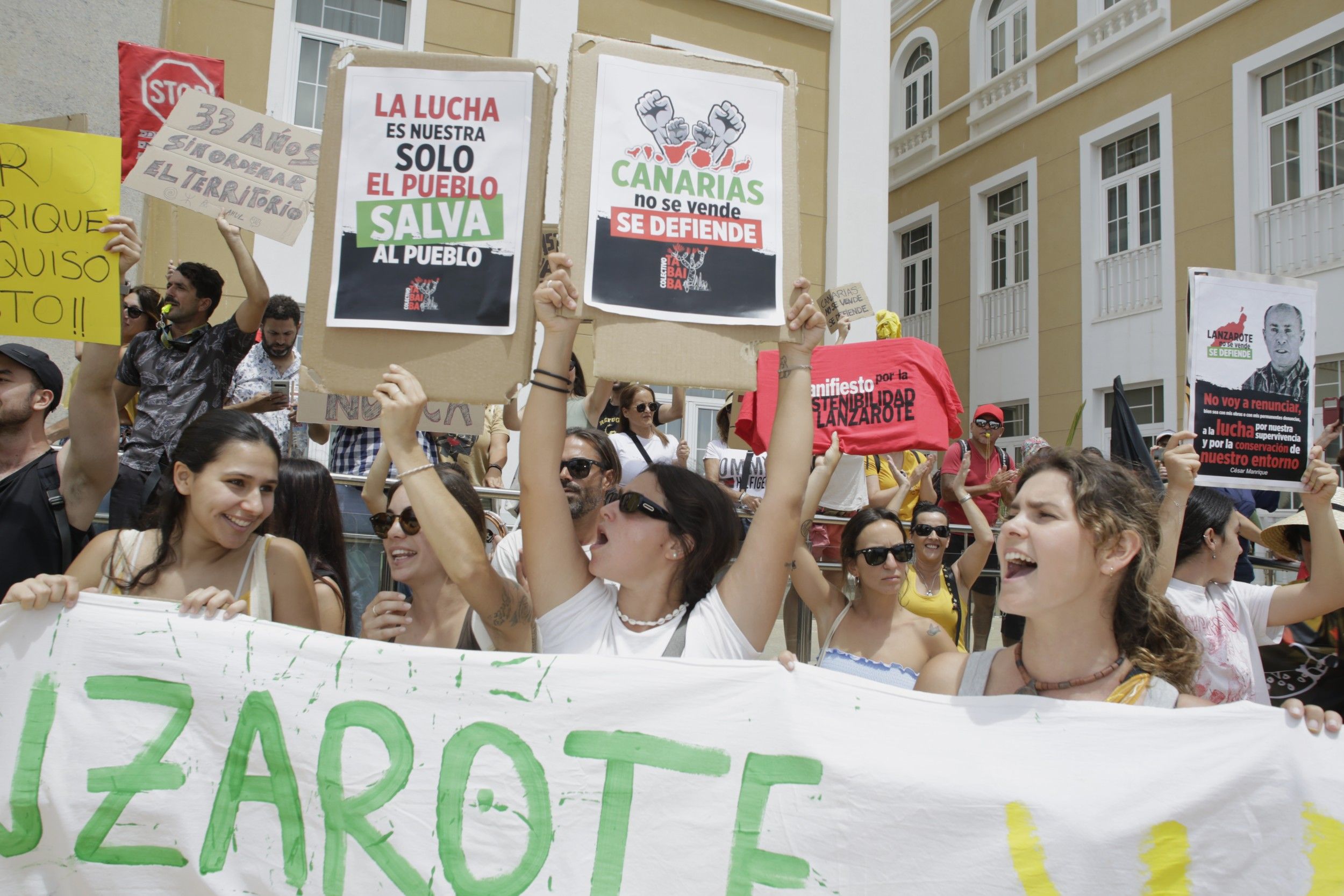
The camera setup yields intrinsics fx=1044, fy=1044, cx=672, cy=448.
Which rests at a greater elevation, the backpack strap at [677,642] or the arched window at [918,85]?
the arched window at [918,85]

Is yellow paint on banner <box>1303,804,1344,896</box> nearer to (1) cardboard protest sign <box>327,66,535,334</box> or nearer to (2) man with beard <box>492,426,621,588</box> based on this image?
(1) cardboard protest sign <box>327,66,535,334</box>

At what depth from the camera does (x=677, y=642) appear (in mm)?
2631

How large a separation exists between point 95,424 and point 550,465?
1535 millimetres

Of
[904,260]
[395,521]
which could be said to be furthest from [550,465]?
[904,260]

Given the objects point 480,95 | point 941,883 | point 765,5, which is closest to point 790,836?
point 941,883

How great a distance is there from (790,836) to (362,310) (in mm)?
1699

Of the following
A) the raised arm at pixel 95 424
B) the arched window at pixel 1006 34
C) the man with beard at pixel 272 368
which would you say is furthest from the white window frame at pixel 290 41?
the arched window at pixel 1006 34

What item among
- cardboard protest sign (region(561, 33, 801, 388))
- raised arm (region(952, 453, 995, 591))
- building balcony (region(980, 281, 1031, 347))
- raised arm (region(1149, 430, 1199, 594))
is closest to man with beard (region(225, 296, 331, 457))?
cardboard protest sign (region(561, 33, 801, 388))

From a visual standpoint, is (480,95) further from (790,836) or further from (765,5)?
(765,5)

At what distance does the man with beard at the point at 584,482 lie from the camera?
3723 millimetres

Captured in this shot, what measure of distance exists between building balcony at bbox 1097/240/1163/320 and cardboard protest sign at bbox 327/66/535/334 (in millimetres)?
12881

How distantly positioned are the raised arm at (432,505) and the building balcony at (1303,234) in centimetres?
1162

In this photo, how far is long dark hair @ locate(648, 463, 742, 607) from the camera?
110 inches

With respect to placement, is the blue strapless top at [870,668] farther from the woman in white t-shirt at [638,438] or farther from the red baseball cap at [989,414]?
the red baseball cap at [989,414]
